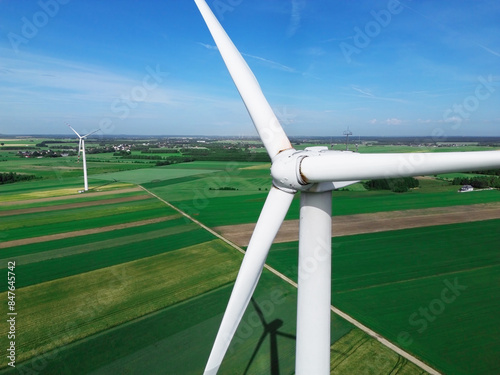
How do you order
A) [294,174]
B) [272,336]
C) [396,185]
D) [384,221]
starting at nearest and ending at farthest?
1. [294,174]
2. [272,336]
3. [384,221]
4. [396,185]

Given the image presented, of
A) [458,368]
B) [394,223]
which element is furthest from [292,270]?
[394,223]

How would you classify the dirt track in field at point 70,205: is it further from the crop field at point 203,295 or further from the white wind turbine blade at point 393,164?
the white wind turbine blade at point 393,164

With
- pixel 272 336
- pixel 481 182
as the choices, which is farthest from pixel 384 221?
pixel 481 182

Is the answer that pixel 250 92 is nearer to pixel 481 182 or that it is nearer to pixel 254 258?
pixel 254 258

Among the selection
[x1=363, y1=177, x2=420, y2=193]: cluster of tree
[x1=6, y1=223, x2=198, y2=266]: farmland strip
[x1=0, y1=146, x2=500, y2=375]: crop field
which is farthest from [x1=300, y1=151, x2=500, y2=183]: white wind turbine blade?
[x1=363, y1=177, x2=420, y2=193]: cluster of tree

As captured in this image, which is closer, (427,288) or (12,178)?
(427,288)

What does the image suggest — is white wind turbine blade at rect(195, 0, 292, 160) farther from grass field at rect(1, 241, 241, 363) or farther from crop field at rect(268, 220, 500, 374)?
grass field at rect(1, 241, 241, 363)

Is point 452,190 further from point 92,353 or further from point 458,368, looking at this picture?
point 92,353
